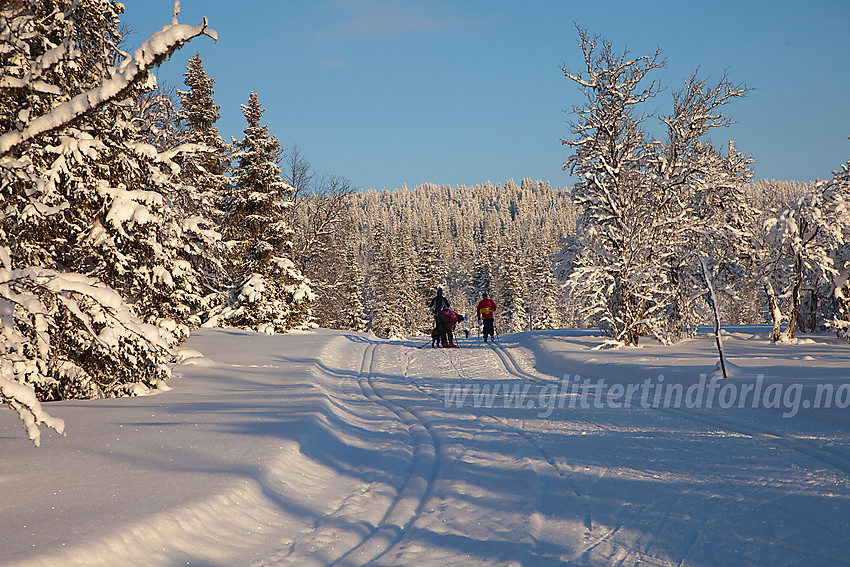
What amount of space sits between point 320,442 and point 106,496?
3137 mm

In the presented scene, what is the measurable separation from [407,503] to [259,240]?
25535mm

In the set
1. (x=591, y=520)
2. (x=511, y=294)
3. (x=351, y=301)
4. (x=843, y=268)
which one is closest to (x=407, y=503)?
(x=591, y=520)

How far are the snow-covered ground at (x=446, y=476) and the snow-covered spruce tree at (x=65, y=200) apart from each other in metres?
0.93

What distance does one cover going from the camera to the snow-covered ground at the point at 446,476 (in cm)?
443

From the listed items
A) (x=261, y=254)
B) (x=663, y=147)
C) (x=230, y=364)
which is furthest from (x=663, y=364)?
(x=261, y=254)

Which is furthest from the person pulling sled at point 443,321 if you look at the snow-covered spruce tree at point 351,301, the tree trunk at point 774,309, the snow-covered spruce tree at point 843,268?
the snow-covered spruce tree at point 351,301

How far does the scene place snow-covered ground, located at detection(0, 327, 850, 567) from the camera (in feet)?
14.5

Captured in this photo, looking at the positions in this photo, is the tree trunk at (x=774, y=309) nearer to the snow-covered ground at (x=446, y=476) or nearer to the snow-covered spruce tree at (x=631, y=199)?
the snow-covered spruce tree at (x=631, y=199)

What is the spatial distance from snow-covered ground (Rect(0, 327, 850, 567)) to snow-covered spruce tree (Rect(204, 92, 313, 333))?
55.5 ft

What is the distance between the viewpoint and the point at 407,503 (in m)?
5.62

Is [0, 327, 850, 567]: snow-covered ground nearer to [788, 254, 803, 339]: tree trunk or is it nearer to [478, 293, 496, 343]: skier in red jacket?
[788, 254, 803, 339]: tree trunk

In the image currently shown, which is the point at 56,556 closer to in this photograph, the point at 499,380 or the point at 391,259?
the point at 499,380

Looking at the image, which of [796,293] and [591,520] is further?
[796,293]

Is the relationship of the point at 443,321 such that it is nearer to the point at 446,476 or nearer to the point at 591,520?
the point at 446,476
